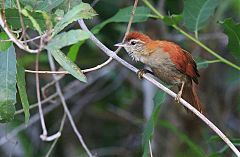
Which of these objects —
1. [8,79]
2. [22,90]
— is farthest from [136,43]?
[8,79]

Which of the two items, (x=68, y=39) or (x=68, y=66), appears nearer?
(x=68, y=39)

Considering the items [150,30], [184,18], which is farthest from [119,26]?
[184,18]

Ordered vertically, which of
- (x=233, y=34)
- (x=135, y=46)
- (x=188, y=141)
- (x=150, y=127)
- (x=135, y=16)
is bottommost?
(x=188, y=141)

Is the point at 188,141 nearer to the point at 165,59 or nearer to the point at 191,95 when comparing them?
the point at 191,95

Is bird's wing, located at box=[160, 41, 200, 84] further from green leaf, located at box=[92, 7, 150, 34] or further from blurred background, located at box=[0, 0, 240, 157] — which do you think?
blurred background, located at box=[0, 0, 240, 157]

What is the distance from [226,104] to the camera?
5918 mm

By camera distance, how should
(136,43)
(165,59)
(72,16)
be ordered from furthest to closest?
1. (165,59)
2. (136,43)
3. (72,16)

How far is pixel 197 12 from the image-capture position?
4.03m

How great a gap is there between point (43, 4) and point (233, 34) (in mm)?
1305

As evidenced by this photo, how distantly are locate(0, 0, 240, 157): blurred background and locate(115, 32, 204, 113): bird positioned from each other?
116cm

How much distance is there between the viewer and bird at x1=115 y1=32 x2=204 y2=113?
3979 mm

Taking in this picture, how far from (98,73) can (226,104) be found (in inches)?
52.0

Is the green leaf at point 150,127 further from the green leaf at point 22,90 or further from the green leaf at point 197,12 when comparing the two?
the green leaf at point 22,90

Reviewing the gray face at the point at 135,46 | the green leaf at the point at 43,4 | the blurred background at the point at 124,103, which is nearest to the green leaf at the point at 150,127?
the gray face at the point at 135,46
